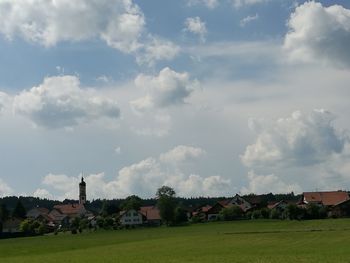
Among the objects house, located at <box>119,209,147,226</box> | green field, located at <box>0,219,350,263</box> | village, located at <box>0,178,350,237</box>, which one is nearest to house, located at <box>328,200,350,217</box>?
village, located at <box>0,178,350,237</box>

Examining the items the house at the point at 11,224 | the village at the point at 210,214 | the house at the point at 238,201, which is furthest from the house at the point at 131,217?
the house at the point at 11,224

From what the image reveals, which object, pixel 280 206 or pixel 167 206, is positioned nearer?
pixel 167 206

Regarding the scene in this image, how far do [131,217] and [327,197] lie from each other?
55.8 meters

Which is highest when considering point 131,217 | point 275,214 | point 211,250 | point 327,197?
point 327,197

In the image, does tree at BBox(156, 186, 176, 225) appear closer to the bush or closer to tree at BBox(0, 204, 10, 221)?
the bush

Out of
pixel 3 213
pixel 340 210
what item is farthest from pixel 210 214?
pixel 3 213

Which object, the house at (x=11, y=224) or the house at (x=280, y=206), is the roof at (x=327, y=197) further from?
the house at (x=11, y=224)

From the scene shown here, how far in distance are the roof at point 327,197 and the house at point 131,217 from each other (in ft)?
158

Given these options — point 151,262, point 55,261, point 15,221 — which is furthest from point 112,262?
point 15,221

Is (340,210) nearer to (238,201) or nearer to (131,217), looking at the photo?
(238,201)

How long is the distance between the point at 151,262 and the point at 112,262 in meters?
3.52

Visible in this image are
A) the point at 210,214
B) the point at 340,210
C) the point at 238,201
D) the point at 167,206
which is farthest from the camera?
the point at 238,201

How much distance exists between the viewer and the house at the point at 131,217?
182250mm

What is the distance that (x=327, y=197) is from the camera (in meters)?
177
